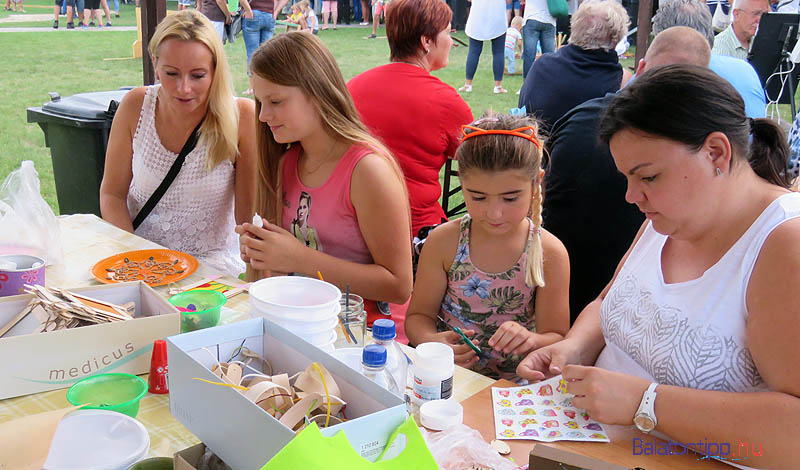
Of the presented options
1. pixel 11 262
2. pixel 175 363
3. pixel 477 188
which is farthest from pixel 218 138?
pixel 175 363

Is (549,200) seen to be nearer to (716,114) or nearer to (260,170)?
(260,170)

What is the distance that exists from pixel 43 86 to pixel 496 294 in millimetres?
Answer: 8925

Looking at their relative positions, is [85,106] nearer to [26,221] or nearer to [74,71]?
[26,221]

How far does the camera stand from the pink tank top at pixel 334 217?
204cm

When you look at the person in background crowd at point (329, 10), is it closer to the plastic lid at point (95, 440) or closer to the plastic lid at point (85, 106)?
the plastic lid at point (85, 106)

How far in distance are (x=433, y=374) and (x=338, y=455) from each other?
461mm

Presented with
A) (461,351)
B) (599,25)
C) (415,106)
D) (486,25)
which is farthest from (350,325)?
(486,25)

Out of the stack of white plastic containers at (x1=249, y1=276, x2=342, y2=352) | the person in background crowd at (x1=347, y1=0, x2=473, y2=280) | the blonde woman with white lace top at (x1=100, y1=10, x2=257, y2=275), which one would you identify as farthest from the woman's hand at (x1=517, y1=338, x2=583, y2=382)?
the person in background crowd at (x1=347, y1=0, x2=473, y2=280)

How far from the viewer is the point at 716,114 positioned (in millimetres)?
1241

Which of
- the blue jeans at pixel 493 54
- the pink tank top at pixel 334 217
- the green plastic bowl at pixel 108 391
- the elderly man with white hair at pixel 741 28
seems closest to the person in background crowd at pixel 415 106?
the pink tank top at pixel 334 217

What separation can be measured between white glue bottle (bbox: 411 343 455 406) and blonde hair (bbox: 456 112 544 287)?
640mm

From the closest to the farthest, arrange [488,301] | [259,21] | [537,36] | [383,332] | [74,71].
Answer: [383,332]
[488,301]
[537,36]
[259,21]
[74,71]

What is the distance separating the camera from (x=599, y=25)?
11.3ft

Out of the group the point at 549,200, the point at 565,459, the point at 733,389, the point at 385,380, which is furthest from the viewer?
the point at 549,200
